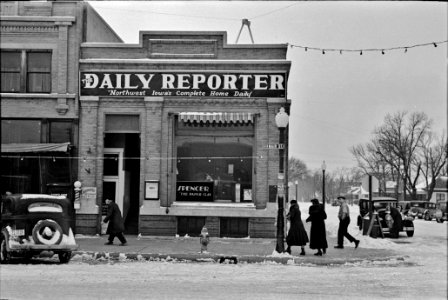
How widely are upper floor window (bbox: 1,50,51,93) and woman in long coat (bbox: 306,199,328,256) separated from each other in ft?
31.6

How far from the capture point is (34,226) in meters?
11.6

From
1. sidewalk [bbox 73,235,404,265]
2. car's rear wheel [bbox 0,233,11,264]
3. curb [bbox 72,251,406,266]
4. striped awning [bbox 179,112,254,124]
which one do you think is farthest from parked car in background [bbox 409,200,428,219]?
car's rear wheel [bbox 0,233,11,264]

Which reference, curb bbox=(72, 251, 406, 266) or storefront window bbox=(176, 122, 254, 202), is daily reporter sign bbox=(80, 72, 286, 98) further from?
curb bbox=(72, 251, 406, 266)

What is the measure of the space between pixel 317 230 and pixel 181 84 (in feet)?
22.5

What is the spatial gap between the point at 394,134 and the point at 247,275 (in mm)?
17794

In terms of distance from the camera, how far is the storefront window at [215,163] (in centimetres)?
1864

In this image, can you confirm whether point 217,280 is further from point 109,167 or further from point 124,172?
point 109,167

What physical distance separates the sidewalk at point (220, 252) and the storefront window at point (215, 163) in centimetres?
183

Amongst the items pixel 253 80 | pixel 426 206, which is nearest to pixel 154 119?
pixel 253 80

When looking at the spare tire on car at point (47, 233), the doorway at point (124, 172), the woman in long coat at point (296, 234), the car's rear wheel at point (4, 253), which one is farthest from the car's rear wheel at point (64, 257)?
the doorway at point (124, 172)

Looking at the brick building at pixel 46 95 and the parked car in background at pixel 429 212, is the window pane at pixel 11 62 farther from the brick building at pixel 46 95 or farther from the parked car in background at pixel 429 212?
the parked car in background at pixel 429 212

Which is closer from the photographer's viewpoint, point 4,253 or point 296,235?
point 4,253

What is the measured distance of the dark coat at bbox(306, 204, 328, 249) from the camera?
47.3 feet

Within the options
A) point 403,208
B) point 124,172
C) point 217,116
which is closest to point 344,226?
point 217,116
